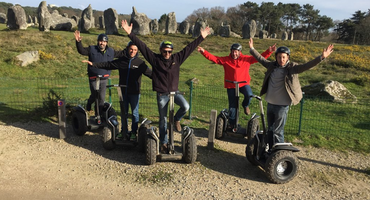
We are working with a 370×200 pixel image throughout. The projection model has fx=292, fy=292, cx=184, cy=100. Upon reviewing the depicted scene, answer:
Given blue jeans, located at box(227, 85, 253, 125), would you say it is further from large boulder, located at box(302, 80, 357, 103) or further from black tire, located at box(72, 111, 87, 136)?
large boulder, located at box(302, 80, 357, 103)

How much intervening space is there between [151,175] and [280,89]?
2.64 m

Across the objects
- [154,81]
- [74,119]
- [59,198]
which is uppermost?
[154,81]

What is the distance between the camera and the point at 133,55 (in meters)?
5.70

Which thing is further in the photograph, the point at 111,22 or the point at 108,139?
the point at 111,22

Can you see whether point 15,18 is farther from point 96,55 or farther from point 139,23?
point 96,55

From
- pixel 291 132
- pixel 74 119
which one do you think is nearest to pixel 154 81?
pixel 74 119

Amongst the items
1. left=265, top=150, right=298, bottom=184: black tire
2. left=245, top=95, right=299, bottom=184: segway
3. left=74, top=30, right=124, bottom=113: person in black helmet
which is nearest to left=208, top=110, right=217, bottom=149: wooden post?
left=245, top=95, right=299, bottom=184: segway

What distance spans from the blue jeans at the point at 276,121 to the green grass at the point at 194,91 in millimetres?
2181

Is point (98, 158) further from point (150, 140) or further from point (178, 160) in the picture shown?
point (178, 160)

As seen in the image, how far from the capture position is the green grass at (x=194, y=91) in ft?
25.6

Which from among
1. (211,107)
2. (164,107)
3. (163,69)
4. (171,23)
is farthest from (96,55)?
(171,23)

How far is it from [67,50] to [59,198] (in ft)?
56.2

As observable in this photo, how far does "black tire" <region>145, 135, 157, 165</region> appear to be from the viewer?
16.9 ft

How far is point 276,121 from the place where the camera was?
5.04m
